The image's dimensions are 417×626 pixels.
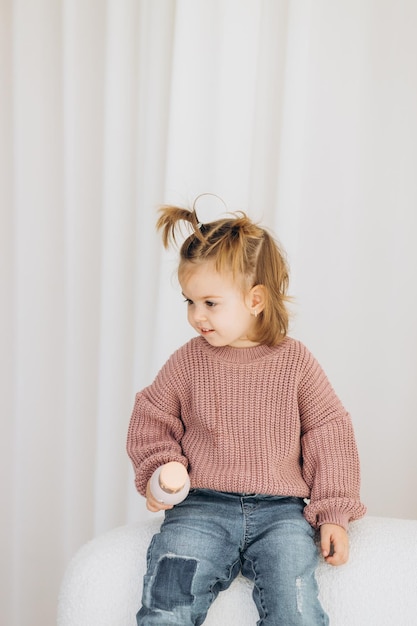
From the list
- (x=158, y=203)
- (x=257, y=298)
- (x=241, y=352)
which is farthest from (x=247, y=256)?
(x=158, y=203)

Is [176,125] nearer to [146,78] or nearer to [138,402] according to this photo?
[146,78]

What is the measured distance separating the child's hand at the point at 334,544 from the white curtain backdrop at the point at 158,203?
65 cm

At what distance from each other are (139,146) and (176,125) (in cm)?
19

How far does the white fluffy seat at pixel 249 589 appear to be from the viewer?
1175 mm

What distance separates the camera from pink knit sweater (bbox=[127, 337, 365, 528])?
1319 mm

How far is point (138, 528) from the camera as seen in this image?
1314 millimetres

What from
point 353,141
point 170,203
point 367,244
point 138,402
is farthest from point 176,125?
→ point 138,402

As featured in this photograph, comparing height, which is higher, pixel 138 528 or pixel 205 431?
pixel 205 431

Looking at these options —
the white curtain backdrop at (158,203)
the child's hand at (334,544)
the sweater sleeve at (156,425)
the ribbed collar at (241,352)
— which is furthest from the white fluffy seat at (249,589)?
the white curtain backdrop at (158,203)

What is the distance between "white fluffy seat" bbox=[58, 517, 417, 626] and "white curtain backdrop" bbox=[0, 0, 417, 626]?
64 cm

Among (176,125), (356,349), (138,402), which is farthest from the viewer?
(356,349)

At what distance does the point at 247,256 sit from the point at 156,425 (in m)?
0.36

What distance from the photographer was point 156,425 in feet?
4.59

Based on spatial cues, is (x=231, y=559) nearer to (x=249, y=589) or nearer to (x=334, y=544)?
(x=249, y=589)
